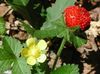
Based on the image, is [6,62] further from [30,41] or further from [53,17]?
[53,17]

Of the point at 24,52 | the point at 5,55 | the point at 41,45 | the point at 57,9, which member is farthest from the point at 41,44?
the point at 57,9

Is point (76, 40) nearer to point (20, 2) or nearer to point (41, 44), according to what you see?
point (41, 44)

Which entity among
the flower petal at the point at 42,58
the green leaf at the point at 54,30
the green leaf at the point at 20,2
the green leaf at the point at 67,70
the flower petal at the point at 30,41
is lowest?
the green leaf at the point at 67,70

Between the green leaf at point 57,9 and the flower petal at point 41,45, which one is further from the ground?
the green leaf at point 57,9

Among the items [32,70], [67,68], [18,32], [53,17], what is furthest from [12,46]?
[18,32]

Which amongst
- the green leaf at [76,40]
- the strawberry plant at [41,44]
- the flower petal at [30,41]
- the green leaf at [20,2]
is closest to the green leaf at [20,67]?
the strawberry plant at [41,44]

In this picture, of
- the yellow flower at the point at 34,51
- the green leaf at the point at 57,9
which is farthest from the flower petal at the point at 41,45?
the green leaf at the point at 57,9

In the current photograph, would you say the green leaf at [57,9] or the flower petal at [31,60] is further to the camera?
the green leaf at [57,9]

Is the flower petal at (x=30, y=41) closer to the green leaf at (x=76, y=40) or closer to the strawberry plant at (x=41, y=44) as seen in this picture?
the strawberry plant at (x=41, y=44)
